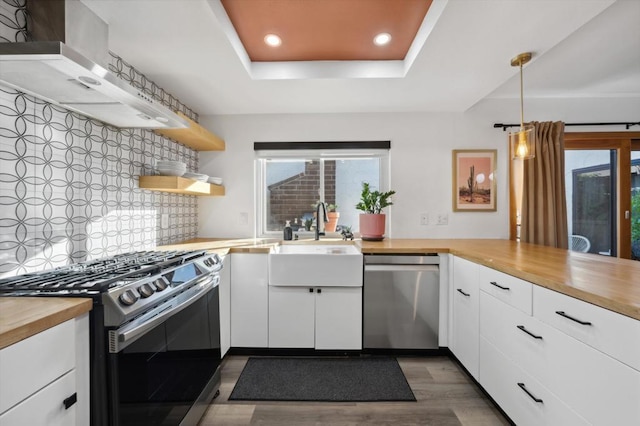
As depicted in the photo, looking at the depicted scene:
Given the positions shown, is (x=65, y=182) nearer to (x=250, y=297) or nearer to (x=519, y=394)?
(x=250, y=297)

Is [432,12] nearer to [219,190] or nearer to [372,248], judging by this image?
[372,248]

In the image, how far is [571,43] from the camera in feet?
6.28

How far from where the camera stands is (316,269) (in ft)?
7.20

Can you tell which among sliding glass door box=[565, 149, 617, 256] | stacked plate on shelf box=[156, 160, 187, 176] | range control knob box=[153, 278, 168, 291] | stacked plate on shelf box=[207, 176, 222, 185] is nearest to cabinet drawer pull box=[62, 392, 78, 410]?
range control knob box=[153, 278, 168, 291]

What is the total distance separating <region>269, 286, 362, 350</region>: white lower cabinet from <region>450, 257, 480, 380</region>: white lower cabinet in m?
0.71

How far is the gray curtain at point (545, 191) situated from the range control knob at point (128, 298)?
9.95 ft

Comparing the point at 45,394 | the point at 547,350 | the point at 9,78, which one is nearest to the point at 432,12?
the point at 547,350

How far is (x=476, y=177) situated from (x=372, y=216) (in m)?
1.17

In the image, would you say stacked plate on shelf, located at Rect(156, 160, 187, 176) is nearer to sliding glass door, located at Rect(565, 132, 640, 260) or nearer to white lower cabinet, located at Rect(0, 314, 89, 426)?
white lower cabinet, located at Rect(0, 314, 89, 426)

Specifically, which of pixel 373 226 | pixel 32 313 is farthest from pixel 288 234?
pixel 32 313

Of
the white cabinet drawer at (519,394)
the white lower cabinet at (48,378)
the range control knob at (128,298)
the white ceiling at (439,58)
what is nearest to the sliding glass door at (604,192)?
the white ceiling at (439,58)

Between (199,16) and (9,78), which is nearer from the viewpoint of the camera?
(9,78)

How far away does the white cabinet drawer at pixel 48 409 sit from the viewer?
714 mm

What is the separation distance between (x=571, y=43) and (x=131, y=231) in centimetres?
324
